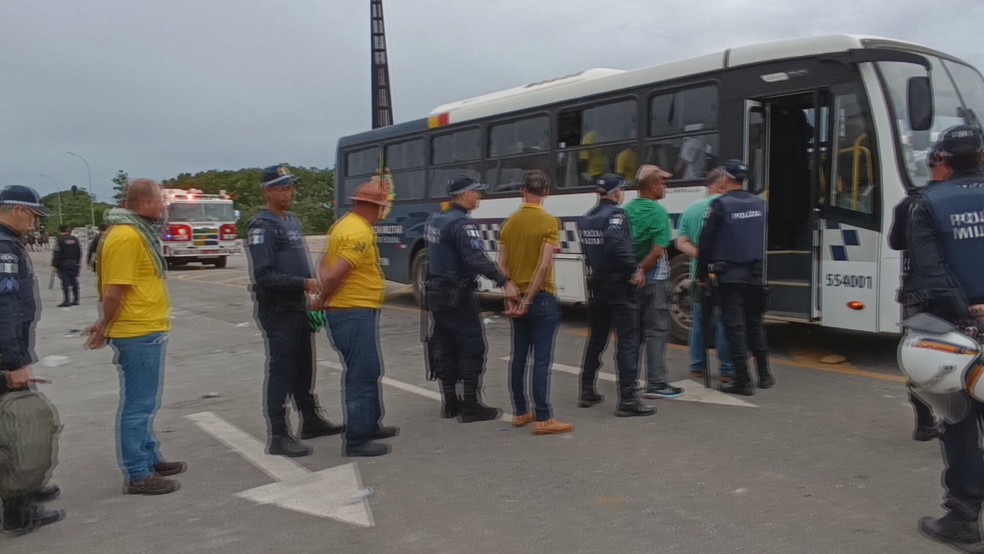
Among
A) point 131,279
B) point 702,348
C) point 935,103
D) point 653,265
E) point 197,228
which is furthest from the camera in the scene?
point 197,228

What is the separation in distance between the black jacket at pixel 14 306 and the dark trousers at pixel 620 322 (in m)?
3.65

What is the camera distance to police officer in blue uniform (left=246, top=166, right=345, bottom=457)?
4957mm

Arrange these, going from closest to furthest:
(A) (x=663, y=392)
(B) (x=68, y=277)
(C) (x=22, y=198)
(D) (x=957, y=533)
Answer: (D) (x=957, y=533)
(C) (x=22, y=198)
(A) (x=663, y=392)
(B) (x=68, y=277)

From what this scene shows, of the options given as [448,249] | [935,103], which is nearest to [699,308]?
[448,249]

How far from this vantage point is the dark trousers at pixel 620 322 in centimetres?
580

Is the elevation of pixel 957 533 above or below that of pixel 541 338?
below

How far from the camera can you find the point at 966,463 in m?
3.40

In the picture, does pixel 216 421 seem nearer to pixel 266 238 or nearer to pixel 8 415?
pixel 266 238

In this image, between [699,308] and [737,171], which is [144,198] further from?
[699,308]

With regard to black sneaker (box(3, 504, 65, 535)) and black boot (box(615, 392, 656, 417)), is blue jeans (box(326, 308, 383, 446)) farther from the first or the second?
black boot (box(615, 392, 656, 417))

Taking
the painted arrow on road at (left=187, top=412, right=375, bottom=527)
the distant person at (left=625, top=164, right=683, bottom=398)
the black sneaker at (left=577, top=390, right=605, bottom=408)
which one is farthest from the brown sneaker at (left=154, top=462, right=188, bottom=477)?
the distant person at (left=625, top=164, right=683, bottom=398)

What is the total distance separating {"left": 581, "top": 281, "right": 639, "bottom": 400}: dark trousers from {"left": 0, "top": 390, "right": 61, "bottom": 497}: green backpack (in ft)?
11.8

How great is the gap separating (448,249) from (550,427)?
1425 millimetres

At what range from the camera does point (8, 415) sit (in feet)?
12.7
